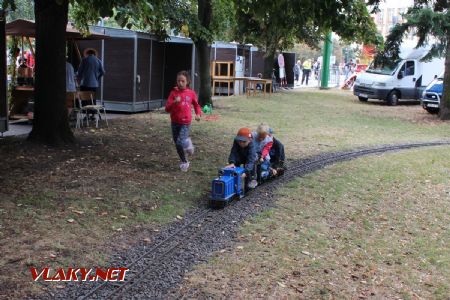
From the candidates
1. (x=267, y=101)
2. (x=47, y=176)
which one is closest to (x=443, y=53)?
(x=267, y=101)

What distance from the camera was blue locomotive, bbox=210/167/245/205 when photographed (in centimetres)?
730

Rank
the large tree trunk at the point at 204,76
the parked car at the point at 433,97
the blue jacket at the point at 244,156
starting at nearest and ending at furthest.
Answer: the blue jacket at the point at 244,156
the large tree trunk at the point at 204,76
the parked car at the point at 433,97

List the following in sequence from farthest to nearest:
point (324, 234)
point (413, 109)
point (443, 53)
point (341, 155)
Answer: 1. point (413, 109)
2. point (443, 53)
3. point (341, 155)
4. point (324, 234)

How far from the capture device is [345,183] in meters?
9.41

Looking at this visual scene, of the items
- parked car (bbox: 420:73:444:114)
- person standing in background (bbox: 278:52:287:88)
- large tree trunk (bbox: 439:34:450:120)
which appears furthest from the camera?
person standing in background (bbox: 278:52:287:88)

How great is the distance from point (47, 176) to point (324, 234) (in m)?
4.07

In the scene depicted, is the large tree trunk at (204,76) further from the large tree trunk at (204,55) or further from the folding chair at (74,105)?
the folding chair at (74,105)

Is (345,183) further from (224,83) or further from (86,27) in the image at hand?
(224,83)

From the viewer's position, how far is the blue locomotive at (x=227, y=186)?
24.0ft

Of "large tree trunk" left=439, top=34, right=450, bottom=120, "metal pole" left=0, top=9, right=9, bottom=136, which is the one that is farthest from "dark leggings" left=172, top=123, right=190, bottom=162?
"large tree trunk" left=439, top=34, right=450, bottom=120

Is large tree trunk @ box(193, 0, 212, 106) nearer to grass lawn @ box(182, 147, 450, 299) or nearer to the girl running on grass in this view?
grass lawn @ box(182, 147, 450, 299)

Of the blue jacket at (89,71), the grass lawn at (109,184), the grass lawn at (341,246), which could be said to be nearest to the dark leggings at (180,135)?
the grass lawn at (109,184)

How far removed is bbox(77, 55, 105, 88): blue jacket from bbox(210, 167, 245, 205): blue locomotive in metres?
7.73

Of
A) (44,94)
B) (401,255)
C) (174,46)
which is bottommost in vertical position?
(401,255)
